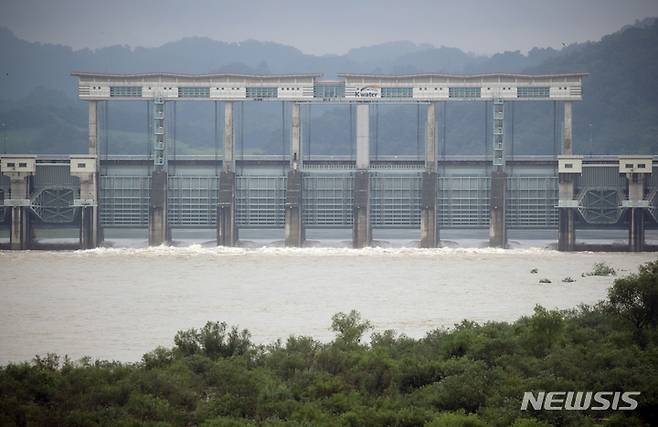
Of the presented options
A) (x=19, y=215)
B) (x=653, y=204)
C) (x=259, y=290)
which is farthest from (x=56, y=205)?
(x=653, y=204)

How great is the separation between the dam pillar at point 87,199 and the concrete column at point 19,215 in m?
3.43

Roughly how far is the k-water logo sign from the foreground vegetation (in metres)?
0.24

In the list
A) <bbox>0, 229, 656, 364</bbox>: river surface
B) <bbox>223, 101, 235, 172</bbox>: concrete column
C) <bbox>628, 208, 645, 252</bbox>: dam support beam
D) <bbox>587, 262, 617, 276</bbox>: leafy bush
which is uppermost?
<bbox>223, 101, 235, 172</bbox>: concrete column

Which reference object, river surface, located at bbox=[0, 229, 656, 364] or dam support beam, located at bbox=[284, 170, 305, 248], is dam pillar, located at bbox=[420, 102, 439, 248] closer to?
river surface, located at bbox=[0, 229, 656, 364]

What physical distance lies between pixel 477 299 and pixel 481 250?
25.9m

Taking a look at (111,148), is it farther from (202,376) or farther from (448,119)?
(202,376)

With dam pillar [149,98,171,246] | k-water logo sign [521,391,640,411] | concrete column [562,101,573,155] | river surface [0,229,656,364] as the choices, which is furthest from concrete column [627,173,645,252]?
k-water logo sign [521,391,640,411]

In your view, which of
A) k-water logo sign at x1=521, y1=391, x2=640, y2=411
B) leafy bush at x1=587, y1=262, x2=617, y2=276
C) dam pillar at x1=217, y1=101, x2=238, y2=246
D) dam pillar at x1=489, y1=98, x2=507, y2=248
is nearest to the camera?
k-water logo sign at x1=521, y1=391, x2=640, y2=411

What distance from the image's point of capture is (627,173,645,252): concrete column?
7669cm

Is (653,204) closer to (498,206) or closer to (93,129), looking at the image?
(498,206)

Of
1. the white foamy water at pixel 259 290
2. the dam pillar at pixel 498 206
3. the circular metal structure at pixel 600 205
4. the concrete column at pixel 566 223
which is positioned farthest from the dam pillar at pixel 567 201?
the dam pillar at pixel 498 206

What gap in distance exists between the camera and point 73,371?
2828 cm

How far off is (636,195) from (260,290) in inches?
1308

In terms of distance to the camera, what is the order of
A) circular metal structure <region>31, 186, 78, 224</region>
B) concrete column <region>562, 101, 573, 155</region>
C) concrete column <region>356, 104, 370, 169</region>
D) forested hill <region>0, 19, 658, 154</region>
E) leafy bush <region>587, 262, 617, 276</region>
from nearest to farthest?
leafy bush <region>587, 262, 617, 276</region>, circular metal structure <region>31, 186, 78, 224</region>, concrete column <region>356, 104, 370, 169</region>, concrete column <region>562, 101, 573, 155</region>, forested hill <region>0, 19, 658, 154</region>
